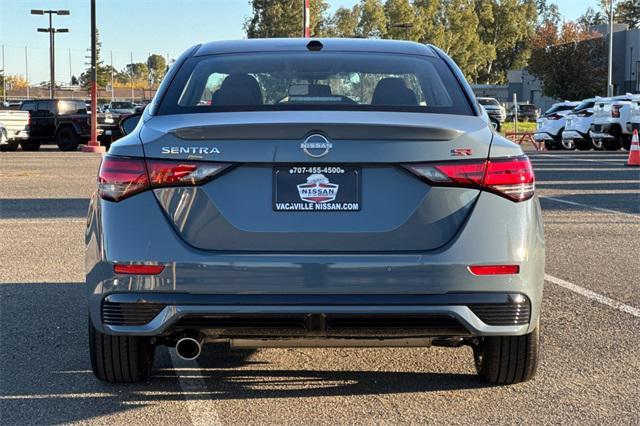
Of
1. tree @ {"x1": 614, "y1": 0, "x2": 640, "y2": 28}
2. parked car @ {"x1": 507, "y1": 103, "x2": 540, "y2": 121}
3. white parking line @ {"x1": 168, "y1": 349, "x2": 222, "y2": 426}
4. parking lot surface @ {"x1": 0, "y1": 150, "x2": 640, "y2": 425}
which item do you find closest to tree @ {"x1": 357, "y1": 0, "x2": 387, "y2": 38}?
parked car @ {"x1": 507, "y1": 103, "x2": 540, "y2": 121}

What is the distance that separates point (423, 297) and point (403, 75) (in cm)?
147

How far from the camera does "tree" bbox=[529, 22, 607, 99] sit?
6888 centimetres

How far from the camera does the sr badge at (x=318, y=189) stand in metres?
4.09

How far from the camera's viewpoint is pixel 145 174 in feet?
13.7

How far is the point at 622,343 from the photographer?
18.9 feet

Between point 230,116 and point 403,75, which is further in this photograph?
point 403,75

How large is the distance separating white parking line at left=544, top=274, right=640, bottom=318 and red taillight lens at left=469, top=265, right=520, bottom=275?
2653 mm

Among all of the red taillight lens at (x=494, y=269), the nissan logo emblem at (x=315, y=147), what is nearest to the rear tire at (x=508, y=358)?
the red taillight lens at (x=494, y=269)

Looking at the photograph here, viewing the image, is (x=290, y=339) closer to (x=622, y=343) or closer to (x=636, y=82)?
(x=622, y=343)

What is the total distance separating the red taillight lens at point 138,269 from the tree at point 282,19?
88416 millimetres

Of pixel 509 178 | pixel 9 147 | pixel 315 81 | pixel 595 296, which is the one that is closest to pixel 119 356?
pixel 315 81

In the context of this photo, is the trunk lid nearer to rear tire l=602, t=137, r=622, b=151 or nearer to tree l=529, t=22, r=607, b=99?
rear tire l=602, t=137, r=622, b=151

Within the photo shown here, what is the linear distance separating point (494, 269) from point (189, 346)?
1.32m

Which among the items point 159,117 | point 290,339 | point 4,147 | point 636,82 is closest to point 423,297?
point 290,339
